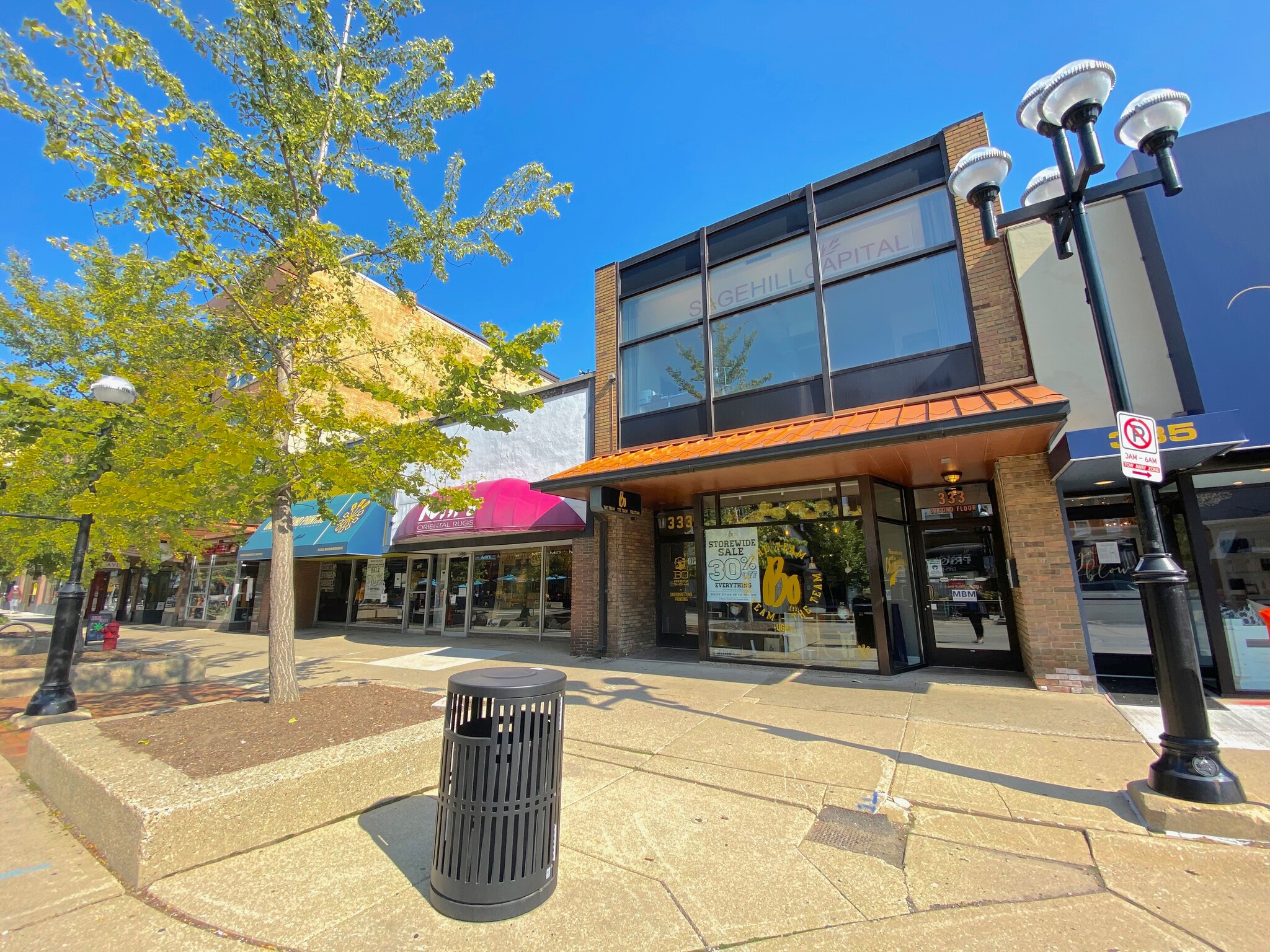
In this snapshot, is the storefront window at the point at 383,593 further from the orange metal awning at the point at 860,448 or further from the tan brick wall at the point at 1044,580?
the tan brick wall at the point at 1044,580

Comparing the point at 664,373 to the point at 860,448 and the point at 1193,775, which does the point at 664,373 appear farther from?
the point at 1193,775

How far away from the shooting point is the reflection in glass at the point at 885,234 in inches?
341

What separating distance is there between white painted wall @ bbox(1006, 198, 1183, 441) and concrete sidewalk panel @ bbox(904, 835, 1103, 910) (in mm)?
5809

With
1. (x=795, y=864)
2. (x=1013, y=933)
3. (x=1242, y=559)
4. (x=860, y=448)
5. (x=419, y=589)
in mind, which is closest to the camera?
(x=1013, y=933)

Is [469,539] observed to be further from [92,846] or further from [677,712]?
[92,846]

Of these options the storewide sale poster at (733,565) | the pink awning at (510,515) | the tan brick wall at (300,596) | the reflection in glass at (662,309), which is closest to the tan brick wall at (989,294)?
the storewide sale poster at (733,565)

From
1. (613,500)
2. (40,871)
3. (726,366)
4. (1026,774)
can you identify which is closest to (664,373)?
(726,366)

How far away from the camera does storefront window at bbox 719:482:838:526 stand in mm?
9031

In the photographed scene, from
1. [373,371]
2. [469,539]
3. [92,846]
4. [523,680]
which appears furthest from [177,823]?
[469,539]

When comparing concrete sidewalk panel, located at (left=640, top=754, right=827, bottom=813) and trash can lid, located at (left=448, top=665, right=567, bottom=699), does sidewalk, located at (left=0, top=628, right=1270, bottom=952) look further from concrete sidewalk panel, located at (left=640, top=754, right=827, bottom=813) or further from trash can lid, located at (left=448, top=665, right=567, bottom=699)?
trash can lid, located at (left=448, top=665, right=567, bottom=699)

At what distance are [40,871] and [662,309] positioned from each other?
35.0 feet

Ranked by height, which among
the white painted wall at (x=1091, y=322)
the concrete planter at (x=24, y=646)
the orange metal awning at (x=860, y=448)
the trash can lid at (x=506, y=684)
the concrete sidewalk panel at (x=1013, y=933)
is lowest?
the concrete sidewalk panel at (x=1013, y=933)

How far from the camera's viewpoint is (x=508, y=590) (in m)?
14.4

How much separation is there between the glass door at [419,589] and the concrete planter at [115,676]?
22.3 ft
